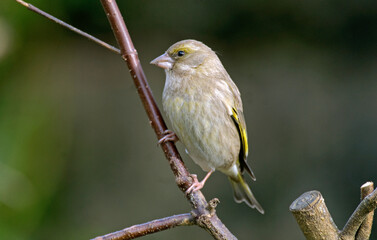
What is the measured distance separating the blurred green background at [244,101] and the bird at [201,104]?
1.50 metres

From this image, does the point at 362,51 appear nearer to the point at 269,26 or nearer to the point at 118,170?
the point at 269,26

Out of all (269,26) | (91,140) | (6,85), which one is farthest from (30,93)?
(269,26)

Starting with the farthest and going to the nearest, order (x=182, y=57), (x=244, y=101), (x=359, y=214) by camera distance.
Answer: (x=244, y=101)
(x=182, y=57)
(x=359, y=214)

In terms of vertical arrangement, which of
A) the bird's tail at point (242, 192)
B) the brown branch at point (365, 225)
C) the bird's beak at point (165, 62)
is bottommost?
the bird's tail at point (242, 192)

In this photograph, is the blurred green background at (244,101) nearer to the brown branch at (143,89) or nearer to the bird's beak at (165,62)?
the bird's beak at (165,62)

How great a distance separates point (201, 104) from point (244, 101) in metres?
1.86

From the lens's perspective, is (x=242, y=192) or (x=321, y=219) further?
(x=242, y=192)

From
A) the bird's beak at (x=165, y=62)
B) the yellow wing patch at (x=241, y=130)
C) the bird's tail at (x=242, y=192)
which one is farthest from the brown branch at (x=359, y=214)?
the bird's tail at (x=242, y=192)

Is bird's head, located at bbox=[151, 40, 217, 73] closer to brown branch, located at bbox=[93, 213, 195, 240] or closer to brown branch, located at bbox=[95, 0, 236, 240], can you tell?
brown branch, located at bbox=[95, 0, 236, 240]

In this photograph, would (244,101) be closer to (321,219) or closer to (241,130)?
(241,130)

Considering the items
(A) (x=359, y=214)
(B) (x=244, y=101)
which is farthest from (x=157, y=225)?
(B) (x=244, y=101)

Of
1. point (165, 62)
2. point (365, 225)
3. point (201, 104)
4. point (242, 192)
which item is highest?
point (165, 62)

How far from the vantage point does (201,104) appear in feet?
9.01

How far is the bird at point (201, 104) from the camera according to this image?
108 inches
